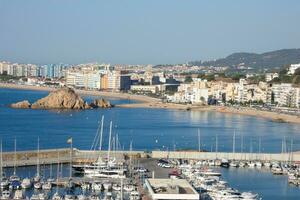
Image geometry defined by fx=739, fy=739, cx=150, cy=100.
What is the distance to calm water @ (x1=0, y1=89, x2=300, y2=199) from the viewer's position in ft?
63.5

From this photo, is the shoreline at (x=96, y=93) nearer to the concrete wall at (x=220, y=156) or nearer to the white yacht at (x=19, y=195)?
the concrete wall at (x=220, y=156)

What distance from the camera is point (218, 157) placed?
21547mm

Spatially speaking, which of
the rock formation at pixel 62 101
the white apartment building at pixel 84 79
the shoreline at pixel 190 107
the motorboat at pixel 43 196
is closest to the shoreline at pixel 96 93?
the shoreline at pixel 190 107

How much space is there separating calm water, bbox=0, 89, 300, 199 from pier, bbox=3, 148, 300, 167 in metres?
0.99

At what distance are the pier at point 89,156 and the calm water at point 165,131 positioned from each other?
3.25ft

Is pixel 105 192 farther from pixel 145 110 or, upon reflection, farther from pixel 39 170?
pixel 145 110

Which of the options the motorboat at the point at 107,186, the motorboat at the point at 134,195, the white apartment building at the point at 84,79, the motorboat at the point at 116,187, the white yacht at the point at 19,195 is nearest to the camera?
the white yacht at the point at 19,195

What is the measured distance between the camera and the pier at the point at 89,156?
19.7 meters

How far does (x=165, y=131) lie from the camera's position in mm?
31984

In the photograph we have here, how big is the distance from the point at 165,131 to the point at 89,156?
11.8 meters

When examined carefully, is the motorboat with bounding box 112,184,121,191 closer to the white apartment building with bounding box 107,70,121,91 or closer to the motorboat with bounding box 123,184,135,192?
the motorboat with bounding box 123,184,135,192

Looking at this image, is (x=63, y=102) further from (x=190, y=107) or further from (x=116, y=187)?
(x=116, y=187)

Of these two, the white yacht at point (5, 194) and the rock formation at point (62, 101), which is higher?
the rock formation at point (62, 101)

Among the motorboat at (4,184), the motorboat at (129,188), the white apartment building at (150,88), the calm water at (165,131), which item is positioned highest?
the white apartment building at (150,88)
